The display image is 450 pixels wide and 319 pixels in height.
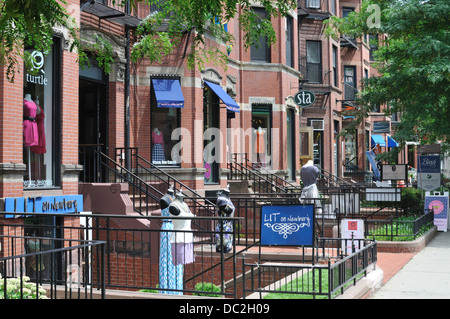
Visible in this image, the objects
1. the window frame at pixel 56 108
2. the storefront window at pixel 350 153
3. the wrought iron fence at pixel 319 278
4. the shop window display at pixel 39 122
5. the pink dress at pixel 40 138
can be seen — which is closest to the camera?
the wrought iron fence at pixel 319 278

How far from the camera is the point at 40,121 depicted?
40.1 ft

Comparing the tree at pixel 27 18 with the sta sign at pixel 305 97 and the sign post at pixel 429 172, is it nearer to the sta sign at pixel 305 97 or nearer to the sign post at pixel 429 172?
the sign post at pixel 429 172

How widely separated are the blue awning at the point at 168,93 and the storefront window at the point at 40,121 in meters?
4.40

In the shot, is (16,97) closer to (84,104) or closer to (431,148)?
(84,104)

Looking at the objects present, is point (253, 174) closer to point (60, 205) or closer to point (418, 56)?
point (418, 56)

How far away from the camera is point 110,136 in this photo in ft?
52.3

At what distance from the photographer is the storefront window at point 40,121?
11.8m

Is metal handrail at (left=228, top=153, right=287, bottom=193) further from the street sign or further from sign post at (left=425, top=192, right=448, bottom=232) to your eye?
sign post at (left=425, top=192, right=448, bottom=232)

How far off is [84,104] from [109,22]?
94.9 inches

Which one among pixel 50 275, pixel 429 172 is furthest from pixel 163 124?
pixel 50 275

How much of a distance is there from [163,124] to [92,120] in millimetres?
2152

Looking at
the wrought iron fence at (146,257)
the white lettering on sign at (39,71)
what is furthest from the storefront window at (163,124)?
the white lettering on sign at (39,71)

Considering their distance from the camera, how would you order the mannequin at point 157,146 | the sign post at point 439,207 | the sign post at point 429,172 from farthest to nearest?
the sign post at point 429,172 → the sign post at point 439,207 → the mannequin at point 157,146
